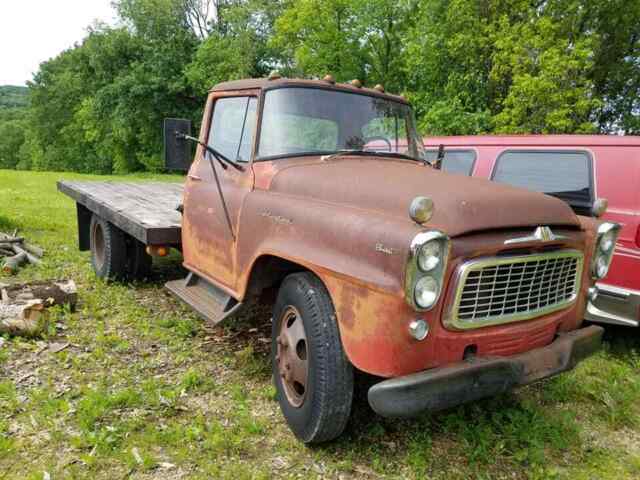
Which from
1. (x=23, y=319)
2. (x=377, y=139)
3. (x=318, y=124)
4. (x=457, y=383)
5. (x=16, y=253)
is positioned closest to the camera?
(x=457, y=383)

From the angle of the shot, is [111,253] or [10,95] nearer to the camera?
[111,253]

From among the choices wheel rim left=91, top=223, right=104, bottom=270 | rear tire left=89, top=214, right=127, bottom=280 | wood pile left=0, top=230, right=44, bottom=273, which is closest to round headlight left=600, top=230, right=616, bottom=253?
rear tire left=89, top=214, right=127, bottom=280

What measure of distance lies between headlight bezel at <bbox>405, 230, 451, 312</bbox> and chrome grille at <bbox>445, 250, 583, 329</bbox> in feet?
0.40

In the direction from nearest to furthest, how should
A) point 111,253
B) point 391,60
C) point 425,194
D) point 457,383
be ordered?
point 457,383 → point 425,194 → point 111,253 → point 391,60

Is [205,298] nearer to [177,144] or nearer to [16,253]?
[177,144]

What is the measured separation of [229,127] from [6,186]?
16121mm

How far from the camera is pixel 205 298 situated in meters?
3.85

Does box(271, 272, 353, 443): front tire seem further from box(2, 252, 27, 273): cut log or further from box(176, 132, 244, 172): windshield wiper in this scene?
box(2, 252, 27, 273): cut log

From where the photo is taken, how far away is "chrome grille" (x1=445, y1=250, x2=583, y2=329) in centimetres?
236

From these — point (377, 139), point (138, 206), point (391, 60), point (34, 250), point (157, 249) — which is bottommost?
point (34, 250)

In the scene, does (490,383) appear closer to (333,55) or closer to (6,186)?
(6,186)

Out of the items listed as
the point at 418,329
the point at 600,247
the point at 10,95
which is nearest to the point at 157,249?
the point at 418,329

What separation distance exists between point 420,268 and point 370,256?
26 cm

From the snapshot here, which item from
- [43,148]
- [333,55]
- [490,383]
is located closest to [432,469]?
[490,383]
